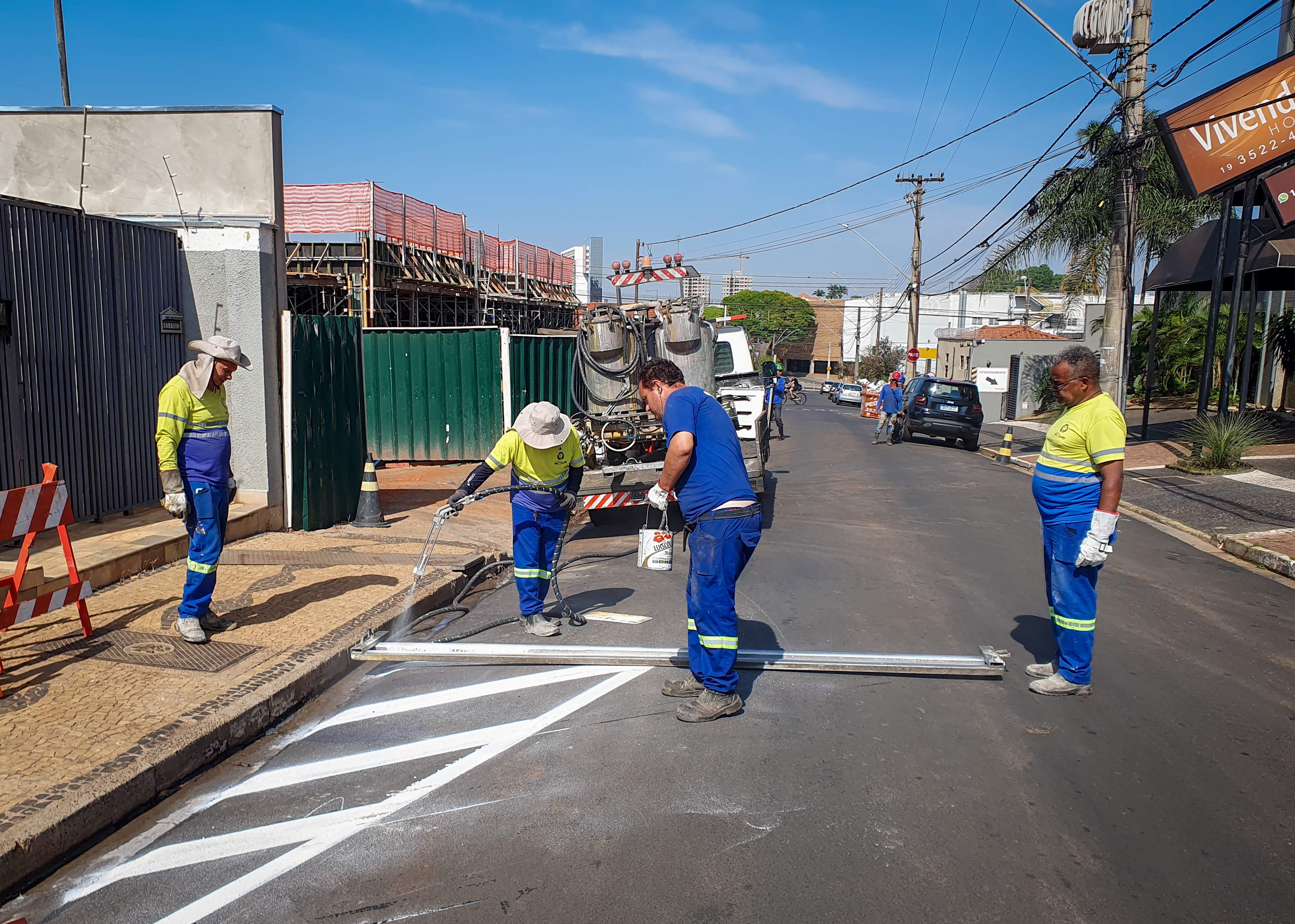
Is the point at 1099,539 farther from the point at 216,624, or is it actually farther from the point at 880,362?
the point at 880,362

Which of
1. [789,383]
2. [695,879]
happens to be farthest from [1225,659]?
[789,383]

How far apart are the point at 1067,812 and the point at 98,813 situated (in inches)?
160

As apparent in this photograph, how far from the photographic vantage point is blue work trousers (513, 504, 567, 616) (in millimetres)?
6145

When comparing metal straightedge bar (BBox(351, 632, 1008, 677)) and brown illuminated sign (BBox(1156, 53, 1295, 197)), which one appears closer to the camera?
metal straightedge bar (BBox(351, 632, 1008, 677))

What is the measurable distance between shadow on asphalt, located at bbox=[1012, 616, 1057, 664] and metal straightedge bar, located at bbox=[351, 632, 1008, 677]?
1.41 ft

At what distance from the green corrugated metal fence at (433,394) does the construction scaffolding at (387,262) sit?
2.07 m

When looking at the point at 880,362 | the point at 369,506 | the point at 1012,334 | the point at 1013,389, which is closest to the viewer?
the point at 369,506

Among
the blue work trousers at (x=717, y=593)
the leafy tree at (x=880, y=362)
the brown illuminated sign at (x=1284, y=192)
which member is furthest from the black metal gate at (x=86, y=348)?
the leafy tree at (x=880, y=362)

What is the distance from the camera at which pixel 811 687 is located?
5348 mm

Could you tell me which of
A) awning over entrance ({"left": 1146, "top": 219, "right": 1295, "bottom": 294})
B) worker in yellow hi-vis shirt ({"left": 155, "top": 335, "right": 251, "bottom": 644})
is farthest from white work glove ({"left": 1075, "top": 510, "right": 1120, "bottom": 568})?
awning over entrance ({"left": 1146, "top": 219, "right": 1295, "bottom": 294})

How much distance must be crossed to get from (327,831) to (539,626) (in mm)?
2662

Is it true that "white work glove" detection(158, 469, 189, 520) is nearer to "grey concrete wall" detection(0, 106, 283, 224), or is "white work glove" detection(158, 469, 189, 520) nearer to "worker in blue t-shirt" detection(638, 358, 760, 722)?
"worker in blue t-shirt" detection(638, 358, 760, 722)

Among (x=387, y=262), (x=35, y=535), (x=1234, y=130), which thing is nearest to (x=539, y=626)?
(x=35, y=535)

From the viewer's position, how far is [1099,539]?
500cm
